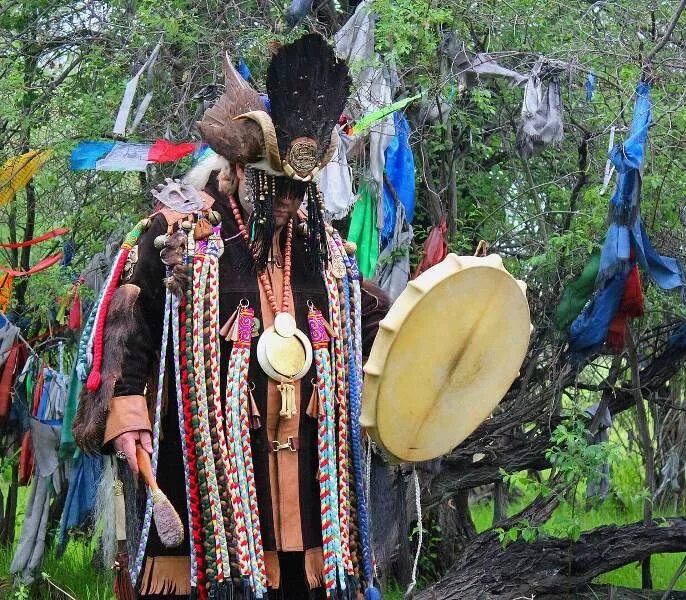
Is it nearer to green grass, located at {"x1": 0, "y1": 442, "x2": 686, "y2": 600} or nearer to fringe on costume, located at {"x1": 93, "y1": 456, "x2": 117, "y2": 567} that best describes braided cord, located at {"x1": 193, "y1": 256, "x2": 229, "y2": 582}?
fringe on costume, located at {"x1": 93, "y1": 456, "x2": 117, "y2": 567}

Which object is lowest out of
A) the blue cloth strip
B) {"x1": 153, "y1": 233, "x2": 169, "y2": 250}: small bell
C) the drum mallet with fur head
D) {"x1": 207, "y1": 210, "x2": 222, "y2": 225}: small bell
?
the drum mallet with fur head

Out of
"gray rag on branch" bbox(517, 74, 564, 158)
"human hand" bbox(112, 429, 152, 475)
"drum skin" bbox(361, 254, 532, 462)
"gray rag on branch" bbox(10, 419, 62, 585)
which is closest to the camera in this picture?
"drum skin" bbox(361, 254, 532, 462)

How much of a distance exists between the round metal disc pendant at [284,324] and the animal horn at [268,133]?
0.42m

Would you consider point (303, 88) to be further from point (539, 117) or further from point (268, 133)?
point (539, 117)

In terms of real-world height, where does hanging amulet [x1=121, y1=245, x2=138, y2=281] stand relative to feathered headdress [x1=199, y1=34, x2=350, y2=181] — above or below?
below

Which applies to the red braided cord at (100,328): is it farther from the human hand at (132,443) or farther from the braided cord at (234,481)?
the braided cord at (234,481)

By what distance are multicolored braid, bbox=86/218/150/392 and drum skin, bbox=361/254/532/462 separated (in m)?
0.74

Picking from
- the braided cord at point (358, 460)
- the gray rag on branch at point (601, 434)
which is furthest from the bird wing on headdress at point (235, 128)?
the gray rag on branch at point (601, 434)

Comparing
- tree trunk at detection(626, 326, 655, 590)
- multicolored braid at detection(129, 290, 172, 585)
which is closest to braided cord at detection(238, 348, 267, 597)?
multicolored braid at detection(129, 290, 172, 585)

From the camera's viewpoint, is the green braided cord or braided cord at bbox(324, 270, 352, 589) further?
braided cord at bbox(324, 270, 352, 589)

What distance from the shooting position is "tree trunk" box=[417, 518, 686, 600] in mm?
4961

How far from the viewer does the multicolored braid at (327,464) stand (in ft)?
11.0

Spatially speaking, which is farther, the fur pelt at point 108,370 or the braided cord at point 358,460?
the braided cord at point 358,460

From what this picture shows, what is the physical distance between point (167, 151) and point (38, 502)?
2005 millimetres
